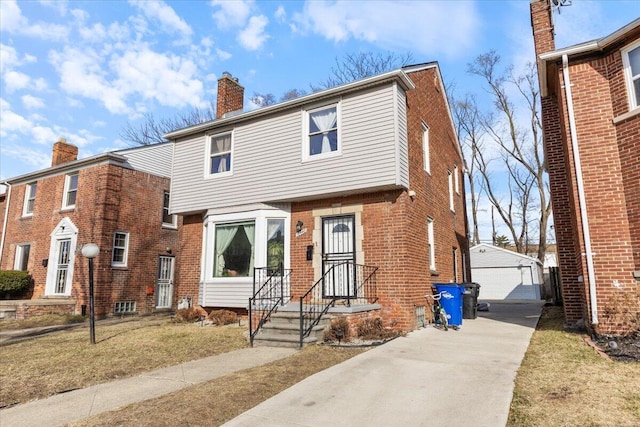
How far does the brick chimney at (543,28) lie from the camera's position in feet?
36.7

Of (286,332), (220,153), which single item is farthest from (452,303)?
(220,153)

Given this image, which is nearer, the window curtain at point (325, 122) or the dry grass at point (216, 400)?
the dry grass at point (216, 400)

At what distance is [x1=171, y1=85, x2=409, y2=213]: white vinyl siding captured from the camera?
9305 mm

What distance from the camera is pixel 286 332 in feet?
26.1

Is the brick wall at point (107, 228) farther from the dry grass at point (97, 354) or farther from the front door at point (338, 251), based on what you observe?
the front door at point (338, 251)

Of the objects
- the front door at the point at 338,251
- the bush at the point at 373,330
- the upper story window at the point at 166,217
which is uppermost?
the upper story window at the point at 166,217

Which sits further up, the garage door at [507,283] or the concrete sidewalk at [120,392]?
the garage door at [507,283]

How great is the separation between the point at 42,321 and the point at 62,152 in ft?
28.5

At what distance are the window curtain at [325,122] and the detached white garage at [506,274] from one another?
20090 millimetres

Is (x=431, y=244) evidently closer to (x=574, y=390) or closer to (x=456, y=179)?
(x=456, y=179)

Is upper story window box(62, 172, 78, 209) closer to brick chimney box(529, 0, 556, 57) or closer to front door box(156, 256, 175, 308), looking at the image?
front door box(156, 256, 175, 308)

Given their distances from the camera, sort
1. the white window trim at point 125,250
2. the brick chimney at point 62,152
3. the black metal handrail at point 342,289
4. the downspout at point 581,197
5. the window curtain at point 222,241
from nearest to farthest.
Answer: the downspout at point 581,197 → the black metal handrail at point 342,289 → the window curtain at point 222,241 → the white window trim at point 125,250 → the brick chimney at point 62,152

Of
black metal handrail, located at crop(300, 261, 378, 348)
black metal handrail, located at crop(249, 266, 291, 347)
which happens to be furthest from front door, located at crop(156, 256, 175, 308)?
black metal handrail, located at crop(300, 261, 378, 348)

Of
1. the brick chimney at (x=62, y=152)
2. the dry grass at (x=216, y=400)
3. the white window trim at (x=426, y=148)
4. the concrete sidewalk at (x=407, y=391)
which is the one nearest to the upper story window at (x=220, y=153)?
the white window trim at (x=426, y=148)
